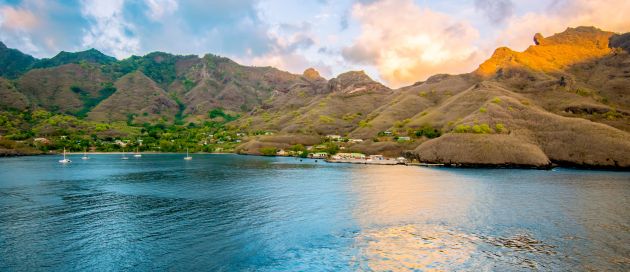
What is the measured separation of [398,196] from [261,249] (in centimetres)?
3886

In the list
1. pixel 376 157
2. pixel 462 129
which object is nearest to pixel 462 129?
pixel 462 129

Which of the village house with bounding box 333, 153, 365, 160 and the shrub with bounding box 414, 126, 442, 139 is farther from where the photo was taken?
the shrub with bounding box 414, 126, 442, 139

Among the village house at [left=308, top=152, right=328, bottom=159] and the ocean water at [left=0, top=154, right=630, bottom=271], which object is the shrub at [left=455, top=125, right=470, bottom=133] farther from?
the ocean water at [left=0, top=154, right=630, bottom=271]

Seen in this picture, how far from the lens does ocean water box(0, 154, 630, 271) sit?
3394cm

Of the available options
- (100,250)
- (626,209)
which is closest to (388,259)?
(100,250)

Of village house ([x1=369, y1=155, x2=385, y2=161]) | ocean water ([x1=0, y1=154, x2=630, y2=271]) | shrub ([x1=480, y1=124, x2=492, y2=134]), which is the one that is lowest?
ocean water ([x1=0, y1=154, x2=630, y2=271])

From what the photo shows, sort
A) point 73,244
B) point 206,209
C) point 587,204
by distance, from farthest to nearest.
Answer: point 587,204 → point 206,209 → point 73,244

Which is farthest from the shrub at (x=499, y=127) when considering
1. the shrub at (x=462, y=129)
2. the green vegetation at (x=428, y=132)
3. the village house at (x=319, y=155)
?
the village house at (x=319, y=155)

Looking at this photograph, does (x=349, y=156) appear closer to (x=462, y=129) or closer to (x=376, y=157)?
(x=376, y=157)

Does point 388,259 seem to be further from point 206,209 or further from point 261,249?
point 206,209

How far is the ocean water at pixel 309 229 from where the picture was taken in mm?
33938

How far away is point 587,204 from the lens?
63.3 meters

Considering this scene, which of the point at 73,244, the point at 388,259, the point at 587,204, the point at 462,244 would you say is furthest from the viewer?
the point at 587,204

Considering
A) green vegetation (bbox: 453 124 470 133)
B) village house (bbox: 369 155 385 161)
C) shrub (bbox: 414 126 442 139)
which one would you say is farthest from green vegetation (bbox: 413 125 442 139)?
village house (bbox: 369 155 385 161)
